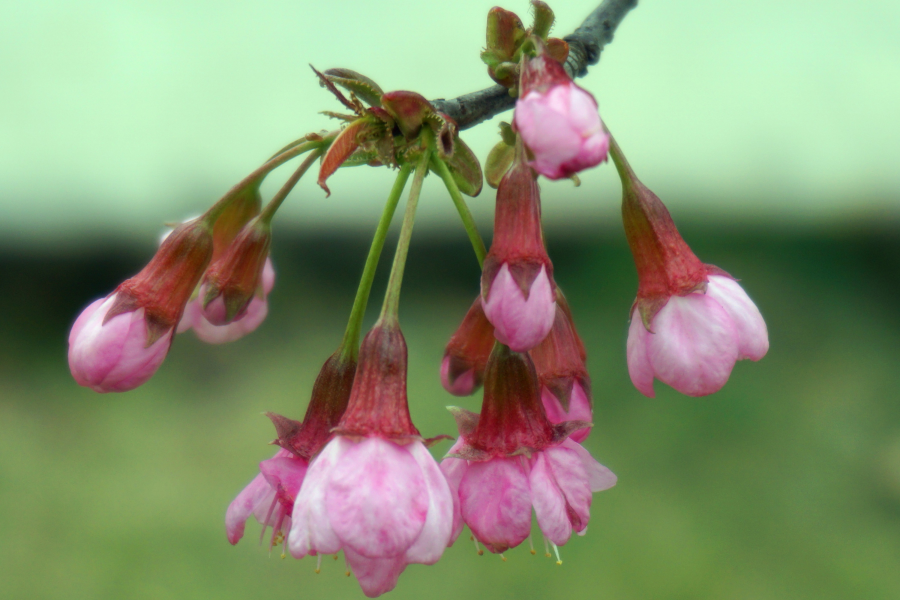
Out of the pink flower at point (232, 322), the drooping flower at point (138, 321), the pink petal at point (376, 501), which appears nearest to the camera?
the pink petal at point (376, 501)

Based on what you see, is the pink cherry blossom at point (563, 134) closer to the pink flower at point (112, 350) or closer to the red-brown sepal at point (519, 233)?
the red-brown sepal at point (519, 233)

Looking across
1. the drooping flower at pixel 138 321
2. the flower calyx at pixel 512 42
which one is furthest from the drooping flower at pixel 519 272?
the drooping flower at pixel 138 321

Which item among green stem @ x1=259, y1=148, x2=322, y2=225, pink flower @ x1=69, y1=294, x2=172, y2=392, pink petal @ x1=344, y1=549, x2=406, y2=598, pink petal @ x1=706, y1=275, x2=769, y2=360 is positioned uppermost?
green stem @ x1=259, y1=148, x2=322, y2=225

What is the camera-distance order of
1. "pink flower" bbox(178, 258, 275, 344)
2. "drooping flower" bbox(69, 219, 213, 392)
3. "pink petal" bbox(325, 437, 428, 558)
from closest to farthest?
"pink petal" bbox(325, 437, 428, 558) < "drooping flower" bbox(69, 219, 213, 392) < "pink flower" bbox(178, 258, 275, 344)

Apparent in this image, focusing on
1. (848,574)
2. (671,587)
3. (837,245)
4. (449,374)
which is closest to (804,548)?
(848,574)

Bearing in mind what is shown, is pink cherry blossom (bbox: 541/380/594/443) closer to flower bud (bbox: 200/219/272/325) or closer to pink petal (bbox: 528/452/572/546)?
pink petal (bbox: 528/452/572/546)

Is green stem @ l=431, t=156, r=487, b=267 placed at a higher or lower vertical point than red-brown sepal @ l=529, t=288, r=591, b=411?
higher

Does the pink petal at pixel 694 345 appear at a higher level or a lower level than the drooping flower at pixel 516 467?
Result: higher

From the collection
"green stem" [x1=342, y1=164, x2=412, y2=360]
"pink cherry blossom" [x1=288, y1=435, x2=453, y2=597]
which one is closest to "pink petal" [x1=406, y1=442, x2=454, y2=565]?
"pink cherry blossom" [x1=288, y1=435, x2=453, y2=597]

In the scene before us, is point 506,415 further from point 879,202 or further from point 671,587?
point 879,202
